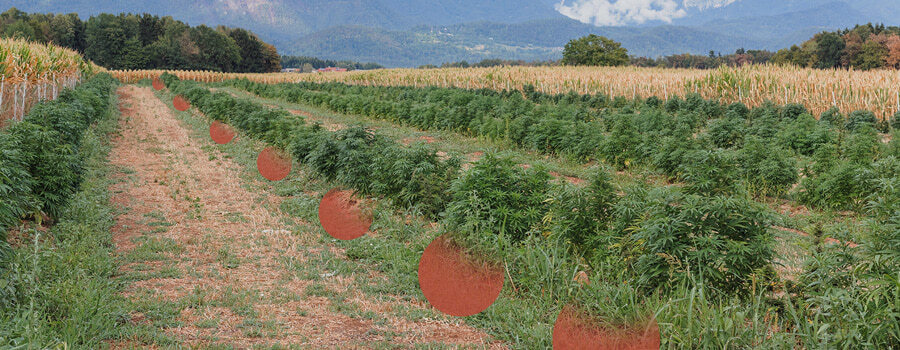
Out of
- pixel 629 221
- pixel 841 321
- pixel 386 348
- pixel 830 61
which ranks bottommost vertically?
pixel 386 348

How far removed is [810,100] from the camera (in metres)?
21.6

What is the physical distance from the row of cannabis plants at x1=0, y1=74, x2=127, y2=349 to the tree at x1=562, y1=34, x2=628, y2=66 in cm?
6702

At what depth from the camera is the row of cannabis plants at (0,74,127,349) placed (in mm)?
4633

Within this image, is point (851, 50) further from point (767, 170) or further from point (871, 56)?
point (767, 170)

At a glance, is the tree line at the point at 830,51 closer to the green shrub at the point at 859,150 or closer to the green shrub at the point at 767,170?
the green shrub at the point at 859,150

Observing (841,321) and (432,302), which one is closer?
(841,321)

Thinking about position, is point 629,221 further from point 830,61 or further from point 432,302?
point 830,61

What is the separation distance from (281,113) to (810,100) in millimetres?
18390

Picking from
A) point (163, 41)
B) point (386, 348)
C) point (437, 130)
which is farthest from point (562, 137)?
point (163, 41)
